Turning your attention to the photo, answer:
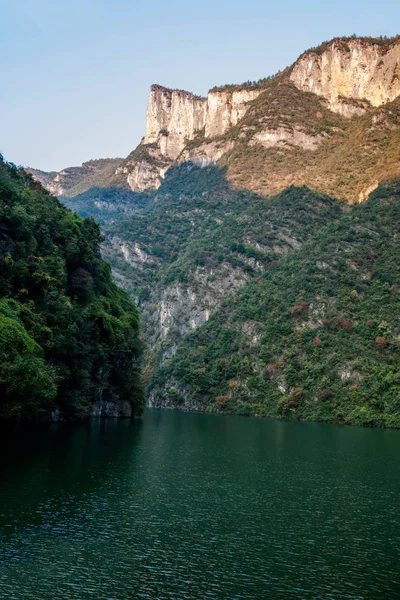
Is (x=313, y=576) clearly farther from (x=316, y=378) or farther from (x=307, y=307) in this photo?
(x=307, y=307)

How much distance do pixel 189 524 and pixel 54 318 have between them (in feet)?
128

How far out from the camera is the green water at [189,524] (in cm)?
1870

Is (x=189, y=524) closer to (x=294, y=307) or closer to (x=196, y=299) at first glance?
(x=294, y=307)

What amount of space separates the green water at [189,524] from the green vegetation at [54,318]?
6.05 meters

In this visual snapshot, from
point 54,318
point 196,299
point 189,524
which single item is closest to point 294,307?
point 196,299

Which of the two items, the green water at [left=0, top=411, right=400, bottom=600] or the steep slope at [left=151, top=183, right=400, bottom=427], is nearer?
the green water at [left=0, top=411, right=400, bottom=600]

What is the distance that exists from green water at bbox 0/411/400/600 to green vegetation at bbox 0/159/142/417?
605 cm

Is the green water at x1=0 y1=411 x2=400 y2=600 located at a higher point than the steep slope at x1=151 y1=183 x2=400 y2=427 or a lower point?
lower

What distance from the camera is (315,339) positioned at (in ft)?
408

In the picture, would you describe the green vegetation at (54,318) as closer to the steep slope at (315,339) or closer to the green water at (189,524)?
the green water at (189,524)

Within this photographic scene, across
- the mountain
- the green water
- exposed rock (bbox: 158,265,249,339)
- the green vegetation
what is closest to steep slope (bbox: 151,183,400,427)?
the mountain

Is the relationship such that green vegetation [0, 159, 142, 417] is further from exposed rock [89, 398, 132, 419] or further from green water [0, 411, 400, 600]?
green water [0, 411, 400, 600]

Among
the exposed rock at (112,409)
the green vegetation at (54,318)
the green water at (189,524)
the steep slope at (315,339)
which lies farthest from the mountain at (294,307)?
the green water at (189,524)

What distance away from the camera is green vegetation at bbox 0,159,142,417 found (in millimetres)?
47219
